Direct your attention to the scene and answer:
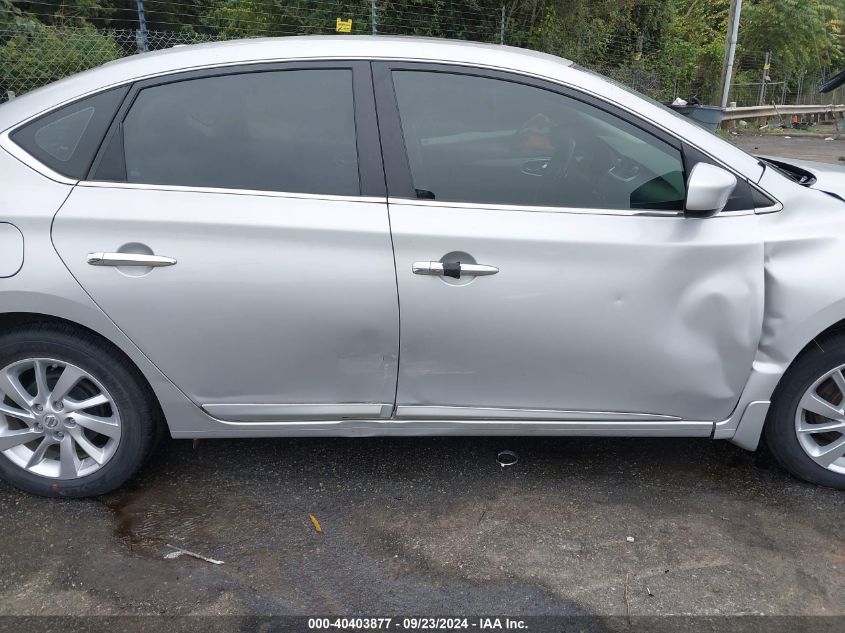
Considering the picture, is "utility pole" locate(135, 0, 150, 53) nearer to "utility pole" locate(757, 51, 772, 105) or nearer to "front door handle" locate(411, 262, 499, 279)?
"front door handle" locate(411, 262, 499, 279)

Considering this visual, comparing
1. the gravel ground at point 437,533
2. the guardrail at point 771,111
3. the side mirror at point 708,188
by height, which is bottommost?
the gravel ground at point 437,533

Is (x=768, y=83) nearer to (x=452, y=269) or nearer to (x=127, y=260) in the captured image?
(x=452, y=269)

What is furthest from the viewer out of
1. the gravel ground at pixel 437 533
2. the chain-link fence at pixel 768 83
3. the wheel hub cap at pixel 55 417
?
the chain-link fence at pixel 768 83

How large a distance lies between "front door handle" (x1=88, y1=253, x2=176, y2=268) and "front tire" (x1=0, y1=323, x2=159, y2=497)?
1.07 ft

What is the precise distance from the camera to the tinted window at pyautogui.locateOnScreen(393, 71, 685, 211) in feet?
8.90

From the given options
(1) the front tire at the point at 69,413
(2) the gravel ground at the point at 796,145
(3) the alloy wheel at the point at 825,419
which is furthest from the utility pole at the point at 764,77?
(1) the front tire at the point at 69,413

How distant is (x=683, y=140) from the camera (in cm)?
271

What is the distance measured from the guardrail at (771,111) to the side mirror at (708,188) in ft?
53.8

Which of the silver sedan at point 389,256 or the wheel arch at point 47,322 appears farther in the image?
the wheel arch at point 47,322

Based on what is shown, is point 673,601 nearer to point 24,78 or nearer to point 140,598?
point 140,598

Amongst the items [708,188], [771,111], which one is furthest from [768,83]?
[708,188]

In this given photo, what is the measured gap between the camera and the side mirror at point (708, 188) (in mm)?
2545

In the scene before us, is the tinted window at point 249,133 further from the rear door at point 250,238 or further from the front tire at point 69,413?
the front tire at point 69,413

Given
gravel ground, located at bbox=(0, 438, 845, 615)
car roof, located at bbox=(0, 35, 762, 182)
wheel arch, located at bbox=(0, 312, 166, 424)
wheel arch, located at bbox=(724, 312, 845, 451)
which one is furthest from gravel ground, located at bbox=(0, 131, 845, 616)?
car roof, located at bbox=(0, 35, 762, 182)
